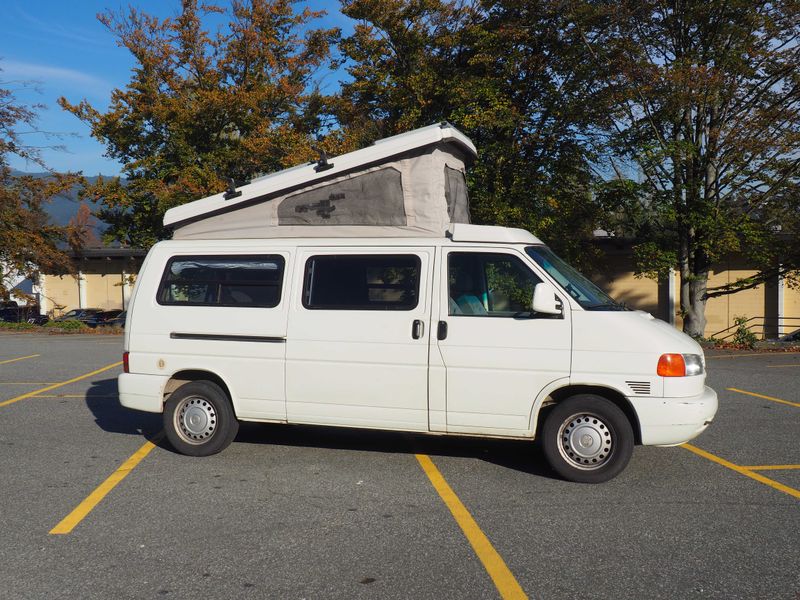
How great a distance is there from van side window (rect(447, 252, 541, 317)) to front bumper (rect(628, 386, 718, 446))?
3.90 ft

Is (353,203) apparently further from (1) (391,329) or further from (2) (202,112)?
(2) (202,112)

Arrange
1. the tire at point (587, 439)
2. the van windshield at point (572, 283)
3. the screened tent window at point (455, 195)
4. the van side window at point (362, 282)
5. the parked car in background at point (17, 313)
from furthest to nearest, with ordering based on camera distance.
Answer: the parked car in background at point (17, 313) → the screened tent window at point (455, 195) → the van side window at point (362, 282) → the van windshield at point (572, 283) → the tire at point (587, 439)

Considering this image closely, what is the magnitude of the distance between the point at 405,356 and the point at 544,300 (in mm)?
1239

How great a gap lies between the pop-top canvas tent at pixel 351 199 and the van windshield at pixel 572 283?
0.86 metres

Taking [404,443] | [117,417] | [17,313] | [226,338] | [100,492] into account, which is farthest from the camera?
[17,313]

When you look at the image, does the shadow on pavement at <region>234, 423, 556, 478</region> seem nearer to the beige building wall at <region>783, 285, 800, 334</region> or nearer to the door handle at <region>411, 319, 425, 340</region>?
the door handle at <region>411, 319, 425, 340</region>

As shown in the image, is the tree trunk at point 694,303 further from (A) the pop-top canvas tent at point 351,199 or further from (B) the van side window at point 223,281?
(B) the van side window at point 223,281

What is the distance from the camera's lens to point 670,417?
18.1ft

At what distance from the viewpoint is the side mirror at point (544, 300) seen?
5.53 meters

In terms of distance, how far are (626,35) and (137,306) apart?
16.1m

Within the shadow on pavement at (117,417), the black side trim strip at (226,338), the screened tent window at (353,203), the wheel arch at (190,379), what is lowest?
the shadow on pavement at (117,417)

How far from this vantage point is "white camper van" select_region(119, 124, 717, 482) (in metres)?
5.65

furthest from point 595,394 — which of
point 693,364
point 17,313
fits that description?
point 17,313

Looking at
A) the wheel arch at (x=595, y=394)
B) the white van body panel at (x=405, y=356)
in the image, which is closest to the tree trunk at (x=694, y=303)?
the white van body panel at (x=405, y=356)
